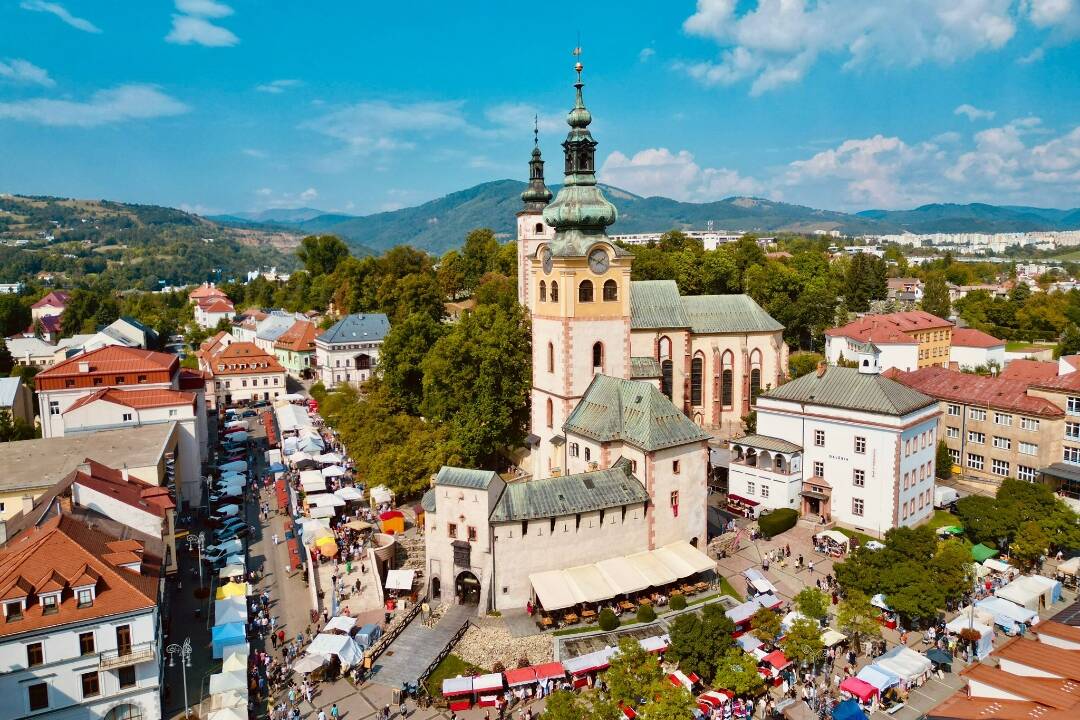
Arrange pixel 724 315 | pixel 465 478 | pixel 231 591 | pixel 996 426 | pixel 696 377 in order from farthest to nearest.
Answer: pixel 724 315 → pixel 696 377 → pixel 996 426 → pixel 231 591 → pixel 465 478

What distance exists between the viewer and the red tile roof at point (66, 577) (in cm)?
2575

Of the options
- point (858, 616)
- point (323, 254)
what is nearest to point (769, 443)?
point (858, 616)

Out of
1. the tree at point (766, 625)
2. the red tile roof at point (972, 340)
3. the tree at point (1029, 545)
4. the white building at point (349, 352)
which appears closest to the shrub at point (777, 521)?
the tree at point (1029, 545)

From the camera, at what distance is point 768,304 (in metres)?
84.0

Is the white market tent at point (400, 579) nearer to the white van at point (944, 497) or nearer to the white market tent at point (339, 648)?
the white market tent at point (339, 648)

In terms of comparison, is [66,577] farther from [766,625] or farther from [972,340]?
[972,340]

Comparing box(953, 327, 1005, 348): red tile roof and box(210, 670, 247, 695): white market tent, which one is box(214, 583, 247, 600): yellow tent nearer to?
box(210, 670, 247, 695): white market tent

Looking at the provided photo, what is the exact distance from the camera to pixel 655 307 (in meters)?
55.2

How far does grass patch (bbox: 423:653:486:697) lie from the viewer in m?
28.8

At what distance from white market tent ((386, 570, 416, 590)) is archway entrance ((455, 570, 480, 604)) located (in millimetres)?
2961

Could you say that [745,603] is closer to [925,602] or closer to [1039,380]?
[925,602]

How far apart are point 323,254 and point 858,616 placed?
11418cm

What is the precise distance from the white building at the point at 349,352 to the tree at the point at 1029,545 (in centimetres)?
6542

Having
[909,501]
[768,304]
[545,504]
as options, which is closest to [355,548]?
[545,504]
